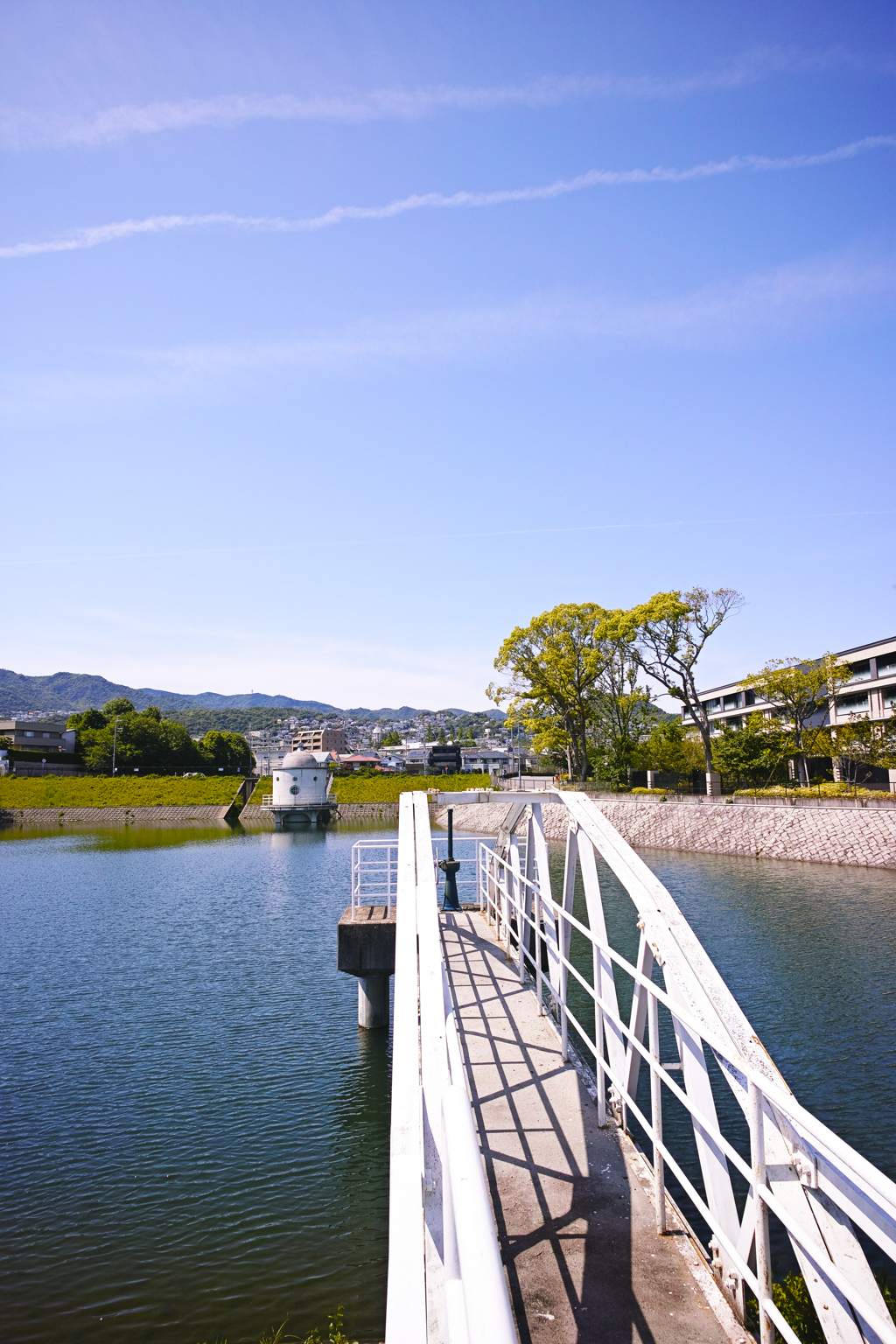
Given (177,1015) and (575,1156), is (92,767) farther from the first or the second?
(575,1156)

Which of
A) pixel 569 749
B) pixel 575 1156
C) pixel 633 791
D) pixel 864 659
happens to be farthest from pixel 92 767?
pixel 575 1156

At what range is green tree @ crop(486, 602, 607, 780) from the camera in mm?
47281

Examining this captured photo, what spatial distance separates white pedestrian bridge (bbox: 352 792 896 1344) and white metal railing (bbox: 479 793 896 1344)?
0.01 meters

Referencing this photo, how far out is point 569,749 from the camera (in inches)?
1919

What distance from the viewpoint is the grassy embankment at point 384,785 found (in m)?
63.6

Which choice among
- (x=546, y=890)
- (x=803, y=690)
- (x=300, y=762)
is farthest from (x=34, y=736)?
(x=546, y=890)

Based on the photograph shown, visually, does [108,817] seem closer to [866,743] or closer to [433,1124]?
[866,743]

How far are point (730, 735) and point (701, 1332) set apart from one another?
48094 millimetres

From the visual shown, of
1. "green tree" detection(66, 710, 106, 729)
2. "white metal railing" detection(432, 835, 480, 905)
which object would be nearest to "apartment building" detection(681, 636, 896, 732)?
"white metal railing" detection(432, 835, 480, 905)

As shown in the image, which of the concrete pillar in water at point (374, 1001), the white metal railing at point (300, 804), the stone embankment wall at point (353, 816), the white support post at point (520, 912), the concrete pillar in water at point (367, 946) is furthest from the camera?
the stone embankment wall at point (353, 816)

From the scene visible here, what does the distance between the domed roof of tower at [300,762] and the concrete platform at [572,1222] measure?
49.5m

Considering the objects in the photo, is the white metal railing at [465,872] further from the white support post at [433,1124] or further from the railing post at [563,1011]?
the white support post at [433,1124]

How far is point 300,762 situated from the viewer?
184ft

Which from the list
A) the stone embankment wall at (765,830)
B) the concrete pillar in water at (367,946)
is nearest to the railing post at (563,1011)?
the concrete pillar in water at (367,946)
